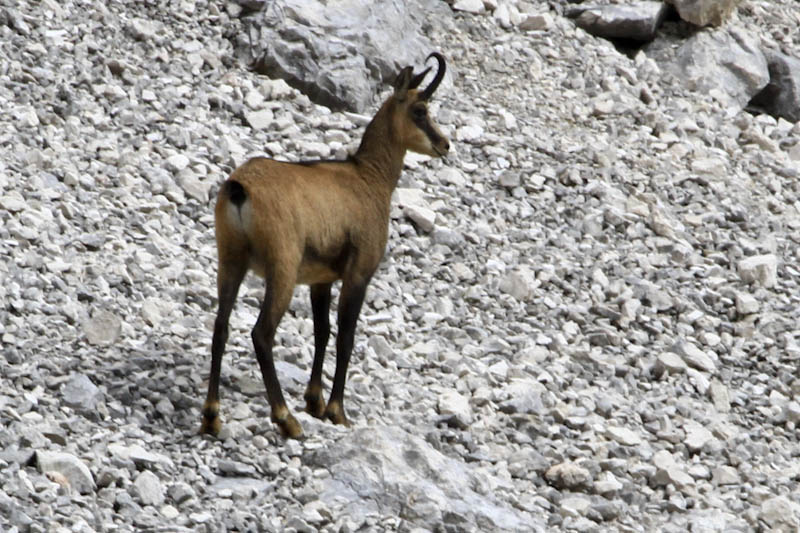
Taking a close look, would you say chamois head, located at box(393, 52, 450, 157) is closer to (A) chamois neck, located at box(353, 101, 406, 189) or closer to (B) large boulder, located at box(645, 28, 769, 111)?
(A) chamois neck, located at box(353, 101, 406, 189)

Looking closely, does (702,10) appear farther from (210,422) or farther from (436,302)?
(210,422)

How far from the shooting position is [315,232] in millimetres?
8109

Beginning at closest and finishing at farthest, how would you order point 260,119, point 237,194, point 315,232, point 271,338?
point 237,194, point 271,338, point 315,232, point 260,119

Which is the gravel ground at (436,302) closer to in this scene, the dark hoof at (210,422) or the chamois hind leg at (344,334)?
the dark hoof at (210,422)

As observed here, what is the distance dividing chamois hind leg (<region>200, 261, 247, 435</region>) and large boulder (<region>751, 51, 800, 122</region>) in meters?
9.22

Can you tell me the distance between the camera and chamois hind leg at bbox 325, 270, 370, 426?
8.38m

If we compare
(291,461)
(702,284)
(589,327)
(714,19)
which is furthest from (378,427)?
(714,19)

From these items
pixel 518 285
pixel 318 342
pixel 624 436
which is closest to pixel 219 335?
pixel 318 342

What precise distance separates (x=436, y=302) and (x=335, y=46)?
356 cm

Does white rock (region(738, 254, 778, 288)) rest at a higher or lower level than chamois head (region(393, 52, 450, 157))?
lower

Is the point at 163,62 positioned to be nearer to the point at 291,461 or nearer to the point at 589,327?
the point at 589,327

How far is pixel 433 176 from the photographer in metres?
12.4

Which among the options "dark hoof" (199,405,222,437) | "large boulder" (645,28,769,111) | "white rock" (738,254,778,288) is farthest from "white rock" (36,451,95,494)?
"large boulder" (645,28,769,111)

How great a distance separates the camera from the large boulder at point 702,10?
15531 mm
